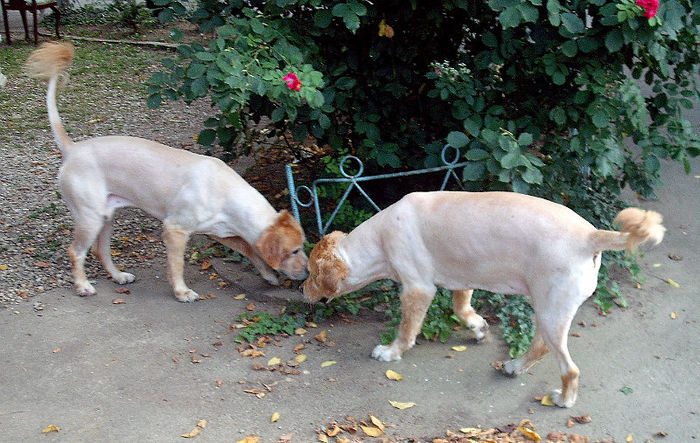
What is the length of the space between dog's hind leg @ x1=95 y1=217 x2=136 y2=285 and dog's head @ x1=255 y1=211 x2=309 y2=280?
1.19 metres

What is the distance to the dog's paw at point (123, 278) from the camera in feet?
18.0

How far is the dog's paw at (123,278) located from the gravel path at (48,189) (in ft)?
0.87

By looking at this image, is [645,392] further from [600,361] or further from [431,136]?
[431,136]

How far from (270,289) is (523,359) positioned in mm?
1976

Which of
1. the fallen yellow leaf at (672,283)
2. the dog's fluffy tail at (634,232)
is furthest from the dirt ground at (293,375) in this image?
the dog's fluffy tail at (634,232)

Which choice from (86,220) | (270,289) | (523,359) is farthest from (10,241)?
(523,359)

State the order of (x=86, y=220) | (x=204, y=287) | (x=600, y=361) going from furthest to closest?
1. (x=204, y=287)
2. (x=86, y=220)
3. (x=600, y=361)

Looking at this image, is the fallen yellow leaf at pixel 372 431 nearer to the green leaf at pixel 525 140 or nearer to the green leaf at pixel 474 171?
the green leaf at pixel 474 171

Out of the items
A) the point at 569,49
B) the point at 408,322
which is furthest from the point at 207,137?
the point at 569,49

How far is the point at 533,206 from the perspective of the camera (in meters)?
3.93

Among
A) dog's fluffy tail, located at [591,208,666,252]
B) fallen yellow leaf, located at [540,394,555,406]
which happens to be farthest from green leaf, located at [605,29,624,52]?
fallen yellow leaf, located at [540,394,555,406]

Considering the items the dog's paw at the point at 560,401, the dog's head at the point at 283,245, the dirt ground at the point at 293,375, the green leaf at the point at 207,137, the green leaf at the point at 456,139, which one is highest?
the green leaf at the point at 456,139

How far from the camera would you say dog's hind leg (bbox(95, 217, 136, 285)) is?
5.41 metres

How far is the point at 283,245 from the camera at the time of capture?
16.3ft
